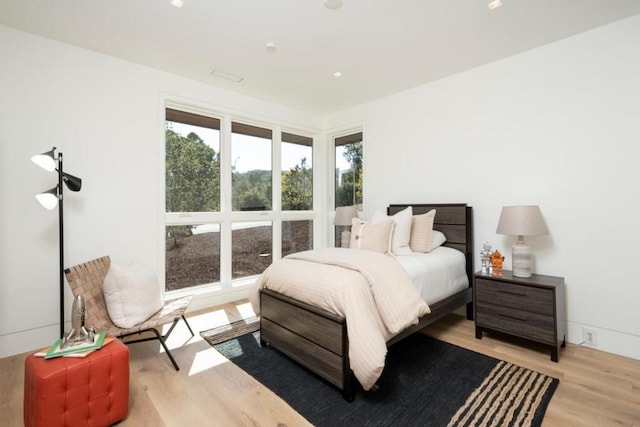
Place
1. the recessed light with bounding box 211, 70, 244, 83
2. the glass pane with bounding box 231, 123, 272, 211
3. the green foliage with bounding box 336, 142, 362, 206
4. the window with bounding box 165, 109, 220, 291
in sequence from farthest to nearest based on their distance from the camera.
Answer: the green foliage with bounding box 336, 142, 362, 206
the glass pane with bounding box 231, 123, 272, 211
the window with bounding box 165, 109, 220, 291
the recessed light with bounding box 211, 70, 244, 83

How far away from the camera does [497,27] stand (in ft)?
8.19

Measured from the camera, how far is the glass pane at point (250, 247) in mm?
4059

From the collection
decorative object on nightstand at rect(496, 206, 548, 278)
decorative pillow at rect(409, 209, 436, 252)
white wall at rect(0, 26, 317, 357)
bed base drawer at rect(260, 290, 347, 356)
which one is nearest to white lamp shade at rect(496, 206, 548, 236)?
decorative object on nightstand at rect(496, 206, 548, 278)

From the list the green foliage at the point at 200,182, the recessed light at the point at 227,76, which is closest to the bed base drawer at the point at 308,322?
the green foliage at the point at 200,182

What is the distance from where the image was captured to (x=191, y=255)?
12.0ft

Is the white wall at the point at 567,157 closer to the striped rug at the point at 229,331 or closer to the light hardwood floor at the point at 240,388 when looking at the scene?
the light hardwood floor at the point at 240,388

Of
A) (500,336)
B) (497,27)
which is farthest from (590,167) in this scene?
(500,336)

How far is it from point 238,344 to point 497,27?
344 centimetres

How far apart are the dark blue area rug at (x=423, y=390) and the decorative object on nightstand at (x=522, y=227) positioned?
84 cm

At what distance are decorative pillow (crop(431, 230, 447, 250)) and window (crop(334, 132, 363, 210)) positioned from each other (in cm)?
131

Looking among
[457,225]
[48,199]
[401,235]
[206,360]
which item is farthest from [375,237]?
[48,199]

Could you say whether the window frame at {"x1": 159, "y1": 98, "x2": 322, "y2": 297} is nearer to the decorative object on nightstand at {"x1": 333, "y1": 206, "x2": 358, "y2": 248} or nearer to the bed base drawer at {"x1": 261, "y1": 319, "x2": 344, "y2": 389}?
the decorative object on nightstand at {"x1": 333, "y1": 206, "x2": 358, "y2": 248}

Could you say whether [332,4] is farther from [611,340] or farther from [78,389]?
[611,340]

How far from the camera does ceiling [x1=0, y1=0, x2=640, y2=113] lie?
2.24m
